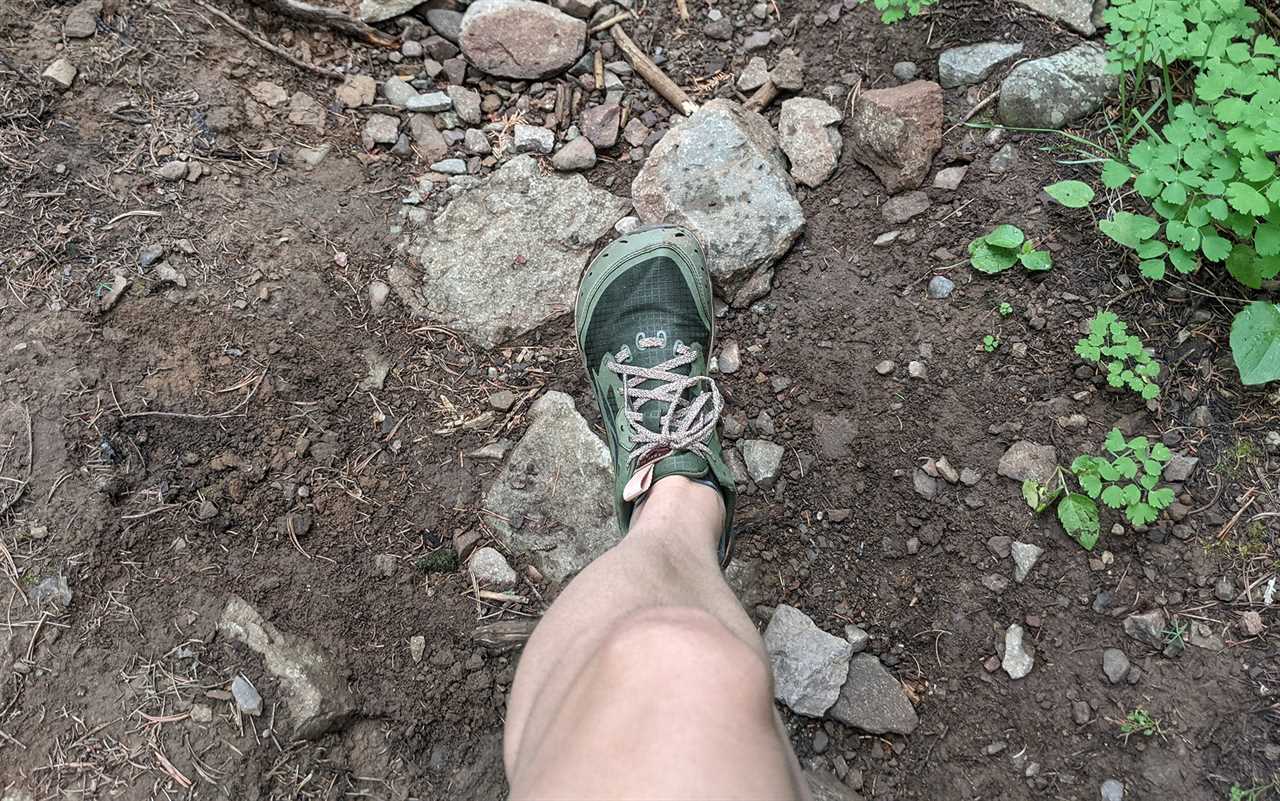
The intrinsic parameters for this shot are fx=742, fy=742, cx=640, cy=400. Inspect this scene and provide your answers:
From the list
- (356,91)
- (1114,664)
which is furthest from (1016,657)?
(356,91)

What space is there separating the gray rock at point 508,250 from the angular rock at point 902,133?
0.85m

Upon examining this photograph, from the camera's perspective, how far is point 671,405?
2205 mm

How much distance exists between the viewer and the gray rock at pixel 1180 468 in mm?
1999

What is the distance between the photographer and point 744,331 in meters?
2.44

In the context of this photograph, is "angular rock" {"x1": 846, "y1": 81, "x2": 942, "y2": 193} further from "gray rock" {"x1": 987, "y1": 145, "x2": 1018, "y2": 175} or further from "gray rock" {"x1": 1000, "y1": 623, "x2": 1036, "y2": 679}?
"gray rock" {"x1": 1000, "y1": 623, "x2": 1036, "y2": 679}

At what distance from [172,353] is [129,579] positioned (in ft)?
2.13

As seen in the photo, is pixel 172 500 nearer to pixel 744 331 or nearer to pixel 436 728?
pixel 436 728

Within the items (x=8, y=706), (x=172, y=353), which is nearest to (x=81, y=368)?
(x=172, y=353)

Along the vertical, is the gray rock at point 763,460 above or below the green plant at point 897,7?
below

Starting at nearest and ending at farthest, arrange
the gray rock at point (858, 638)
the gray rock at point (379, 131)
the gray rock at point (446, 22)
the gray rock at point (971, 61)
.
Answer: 1. the gray rock at point (858, 638)
2. the gray rock at point (971, 61)
3. the gray rock at point (379, 131)
4. the gray rock at point (446, 22)

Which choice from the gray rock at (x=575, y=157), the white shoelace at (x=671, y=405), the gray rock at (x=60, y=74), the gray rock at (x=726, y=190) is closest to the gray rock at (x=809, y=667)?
the white shoelace at (x=671, y=405)

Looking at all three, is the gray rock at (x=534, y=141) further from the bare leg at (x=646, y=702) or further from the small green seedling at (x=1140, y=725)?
the small green seedling at (x=1140, y=725)

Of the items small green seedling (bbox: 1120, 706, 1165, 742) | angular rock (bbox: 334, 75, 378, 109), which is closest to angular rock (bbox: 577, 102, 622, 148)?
angular rock (bbox: 334, 75, 378, 109)

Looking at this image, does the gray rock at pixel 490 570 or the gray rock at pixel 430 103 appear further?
the gray rock at pixel 430 103
